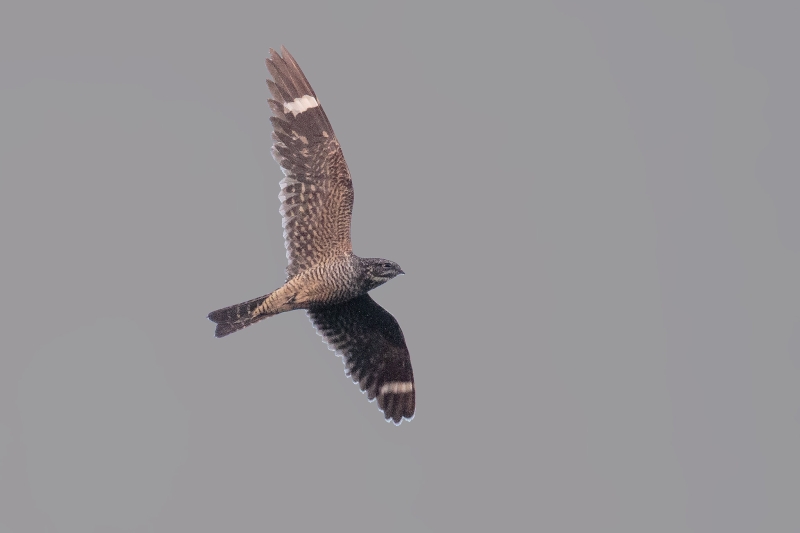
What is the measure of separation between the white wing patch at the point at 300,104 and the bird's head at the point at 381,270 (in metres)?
1.88

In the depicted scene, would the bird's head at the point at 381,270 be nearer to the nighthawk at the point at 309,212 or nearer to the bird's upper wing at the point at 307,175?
the nighthawk at the point at 309,212

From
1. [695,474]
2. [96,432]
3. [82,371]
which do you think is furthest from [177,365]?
[695,474]

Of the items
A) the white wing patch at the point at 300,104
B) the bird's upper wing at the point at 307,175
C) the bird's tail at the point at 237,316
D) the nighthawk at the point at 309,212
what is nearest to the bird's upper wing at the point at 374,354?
the nighthawk at the point at 309,212

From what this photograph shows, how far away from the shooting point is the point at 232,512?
12738cm

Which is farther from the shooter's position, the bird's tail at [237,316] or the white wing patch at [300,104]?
the white wing patch at [300,104]

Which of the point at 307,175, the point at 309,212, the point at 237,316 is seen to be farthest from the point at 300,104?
the point at 237,316

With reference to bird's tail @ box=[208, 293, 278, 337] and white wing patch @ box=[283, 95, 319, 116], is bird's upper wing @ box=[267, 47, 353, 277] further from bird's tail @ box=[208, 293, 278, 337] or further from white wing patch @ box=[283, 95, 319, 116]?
bird's tail @ box=[208, 293, 278, 337]

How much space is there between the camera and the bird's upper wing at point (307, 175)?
14.9 meters

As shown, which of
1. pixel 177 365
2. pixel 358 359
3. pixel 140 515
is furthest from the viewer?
pixel 177 365

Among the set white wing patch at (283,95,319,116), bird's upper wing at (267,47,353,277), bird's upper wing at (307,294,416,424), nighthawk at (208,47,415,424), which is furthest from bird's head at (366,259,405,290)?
white wing patch at (283,95,319,116)

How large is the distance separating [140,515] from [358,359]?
12700 cm

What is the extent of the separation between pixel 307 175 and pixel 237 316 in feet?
5.85

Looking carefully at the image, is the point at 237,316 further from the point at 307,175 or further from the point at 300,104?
→ the point at 300,104

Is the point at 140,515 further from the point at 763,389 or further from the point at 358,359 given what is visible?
the point at 358,359
